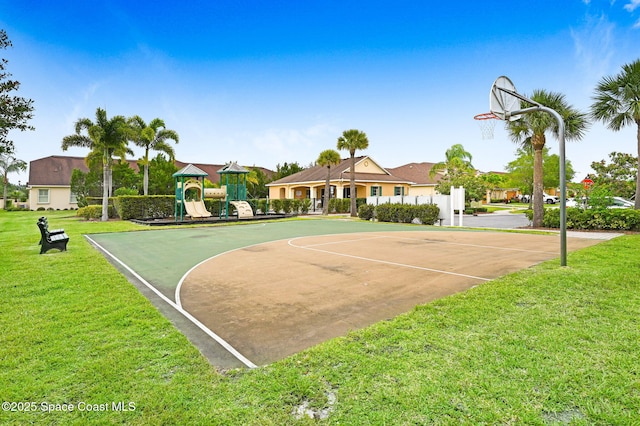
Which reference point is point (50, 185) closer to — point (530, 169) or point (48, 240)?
point (48, 240)

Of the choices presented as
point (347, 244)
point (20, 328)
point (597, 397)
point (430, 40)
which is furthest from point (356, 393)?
point (430, 40)

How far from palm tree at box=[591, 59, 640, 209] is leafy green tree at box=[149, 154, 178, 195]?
34057 mm

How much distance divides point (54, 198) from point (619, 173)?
198ft

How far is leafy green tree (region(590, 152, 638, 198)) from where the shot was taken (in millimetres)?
32500

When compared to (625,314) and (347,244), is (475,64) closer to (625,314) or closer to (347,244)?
(347,244)

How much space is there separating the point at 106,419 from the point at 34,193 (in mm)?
49172

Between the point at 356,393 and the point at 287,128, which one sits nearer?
the point at 356,393

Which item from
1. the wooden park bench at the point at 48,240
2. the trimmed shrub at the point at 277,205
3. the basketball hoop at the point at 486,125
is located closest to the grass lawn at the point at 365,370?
the wooden park bench at the point at 48,240

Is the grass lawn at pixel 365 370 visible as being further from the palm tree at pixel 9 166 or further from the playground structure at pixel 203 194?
the palm tree at pixel 9 166

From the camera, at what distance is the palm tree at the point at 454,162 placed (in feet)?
135

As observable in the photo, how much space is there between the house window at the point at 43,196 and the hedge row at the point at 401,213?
3768 centimetres

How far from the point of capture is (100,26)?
1717 centimetres

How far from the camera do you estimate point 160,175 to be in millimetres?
34844

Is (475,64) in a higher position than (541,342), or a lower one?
higher
